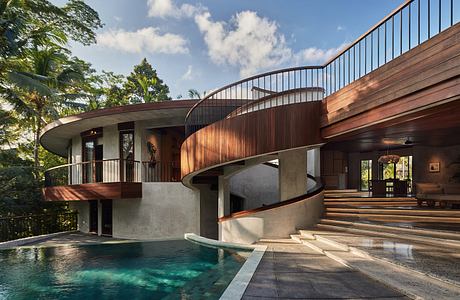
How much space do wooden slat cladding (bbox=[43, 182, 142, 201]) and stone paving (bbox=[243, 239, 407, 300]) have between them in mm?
6726

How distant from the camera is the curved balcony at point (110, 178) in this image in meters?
9.83

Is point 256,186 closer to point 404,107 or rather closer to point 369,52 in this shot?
point 369,52

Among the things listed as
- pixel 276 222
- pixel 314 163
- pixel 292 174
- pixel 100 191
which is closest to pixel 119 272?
pixel 276 222

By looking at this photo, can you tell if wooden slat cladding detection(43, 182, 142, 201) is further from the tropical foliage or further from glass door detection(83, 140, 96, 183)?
the tropical foliage

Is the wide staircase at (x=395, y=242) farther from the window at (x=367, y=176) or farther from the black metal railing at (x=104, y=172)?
the black metal railing at (x=104, y=172)

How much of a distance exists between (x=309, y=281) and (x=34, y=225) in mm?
13315

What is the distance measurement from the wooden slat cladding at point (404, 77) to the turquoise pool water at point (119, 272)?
4.19 metres

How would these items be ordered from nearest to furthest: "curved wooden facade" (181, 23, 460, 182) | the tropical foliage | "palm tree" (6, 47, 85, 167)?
1. "curved wooden facade" (181, 23, 460, 182)
2. the tropical foliage
3. "palm tree" (6, 47, 85, 167)

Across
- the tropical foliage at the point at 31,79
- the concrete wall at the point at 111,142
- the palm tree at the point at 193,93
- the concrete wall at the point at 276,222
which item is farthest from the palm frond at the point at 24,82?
the palm tree at the point at 193,93

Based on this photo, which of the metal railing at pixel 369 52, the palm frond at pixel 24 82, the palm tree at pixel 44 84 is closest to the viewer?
the metal railing at pixel 369 52

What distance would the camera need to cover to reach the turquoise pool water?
4715mm

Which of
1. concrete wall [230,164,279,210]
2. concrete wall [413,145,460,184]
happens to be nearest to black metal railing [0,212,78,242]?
concrete wall [230,164,279,210]

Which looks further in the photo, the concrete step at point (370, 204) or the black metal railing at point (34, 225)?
the black metal railing at point (34, 225)

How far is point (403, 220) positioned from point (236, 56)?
17.6 metres
